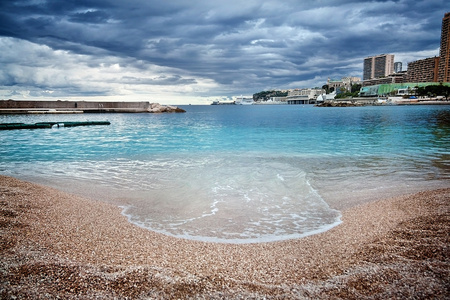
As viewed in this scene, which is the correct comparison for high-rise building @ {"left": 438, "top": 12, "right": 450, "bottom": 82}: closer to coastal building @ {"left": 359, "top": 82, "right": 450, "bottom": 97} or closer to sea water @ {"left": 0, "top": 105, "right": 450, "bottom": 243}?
coastal building @ {"left": 359, "top": 82, "right": 450, "bottom": 97}

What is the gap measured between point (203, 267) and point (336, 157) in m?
14.7

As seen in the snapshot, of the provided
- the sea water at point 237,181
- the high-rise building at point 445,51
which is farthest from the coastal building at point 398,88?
the sea water at point 237,181

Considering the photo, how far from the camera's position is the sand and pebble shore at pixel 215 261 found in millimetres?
3883

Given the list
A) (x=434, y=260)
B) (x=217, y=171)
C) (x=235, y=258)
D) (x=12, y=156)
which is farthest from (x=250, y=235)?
(x=12, y=156)

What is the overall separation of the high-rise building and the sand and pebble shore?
233990mm

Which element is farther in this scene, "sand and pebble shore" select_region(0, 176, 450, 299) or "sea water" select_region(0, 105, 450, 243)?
"sea water" select_region(0, 105, 450, 243)

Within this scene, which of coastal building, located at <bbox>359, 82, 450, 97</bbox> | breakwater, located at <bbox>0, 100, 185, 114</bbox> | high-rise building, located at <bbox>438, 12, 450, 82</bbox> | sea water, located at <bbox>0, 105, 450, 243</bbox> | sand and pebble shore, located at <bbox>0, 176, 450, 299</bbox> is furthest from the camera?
high-rise building, located at <bbox>438, 12, 450, 82</bbox>

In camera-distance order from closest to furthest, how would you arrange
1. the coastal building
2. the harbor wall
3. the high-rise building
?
the harbor wall → the coastal building → the high-rise building

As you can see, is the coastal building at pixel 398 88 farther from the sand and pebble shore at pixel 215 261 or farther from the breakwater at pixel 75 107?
the sand and pebble shore at pixel 215 261

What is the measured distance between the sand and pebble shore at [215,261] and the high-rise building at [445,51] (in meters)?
234

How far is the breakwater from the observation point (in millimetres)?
83000

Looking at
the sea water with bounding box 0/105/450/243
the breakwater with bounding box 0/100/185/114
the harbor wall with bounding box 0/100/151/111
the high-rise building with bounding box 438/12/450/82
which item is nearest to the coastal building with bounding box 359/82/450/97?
the high-rise building with bounding box 438/12/450/82

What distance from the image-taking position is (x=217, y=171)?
13.9 meters

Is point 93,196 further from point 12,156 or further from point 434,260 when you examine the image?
point 12,156
